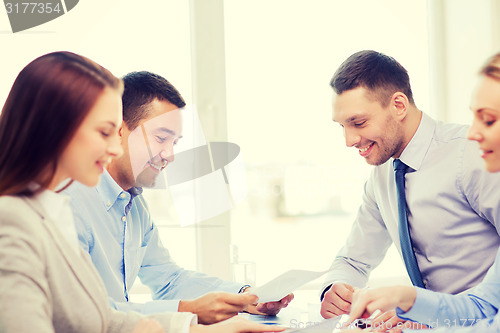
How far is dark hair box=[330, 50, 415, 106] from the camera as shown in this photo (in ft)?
5.75

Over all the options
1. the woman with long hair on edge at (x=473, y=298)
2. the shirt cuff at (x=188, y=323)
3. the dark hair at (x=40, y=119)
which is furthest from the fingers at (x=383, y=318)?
the dark hair at (x=40, y=119)

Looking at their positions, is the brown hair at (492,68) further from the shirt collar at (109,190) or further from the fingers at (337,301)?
the shirt collar at (109,190)

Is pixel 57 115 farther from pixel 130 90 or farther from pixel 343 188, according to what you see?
pixel 343 188

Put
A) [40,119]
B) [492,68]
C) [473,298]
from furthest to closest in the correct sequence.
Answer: [473,298]
[492,68]
[40,119]

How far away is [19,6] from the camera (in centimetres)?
243

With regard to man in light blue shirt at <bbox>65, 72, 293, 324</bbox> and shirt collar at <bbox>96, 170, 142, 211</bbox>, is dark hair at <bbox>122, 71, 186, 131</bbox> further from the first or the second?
shirt collar at <bbox>96, 170, 142, 211</bbox>

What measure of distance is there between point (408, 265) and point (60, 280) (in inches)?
47.3

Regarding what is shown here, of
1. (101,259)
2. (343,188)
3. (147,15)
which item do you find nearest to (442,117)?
(343,188)

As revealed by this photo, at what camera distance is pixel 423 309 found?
1.21 metres

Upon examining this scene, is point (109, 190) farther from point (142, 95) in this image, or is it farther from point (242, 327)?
point (242, 327)

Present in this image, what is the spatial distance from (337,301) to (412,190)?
1.49 feet

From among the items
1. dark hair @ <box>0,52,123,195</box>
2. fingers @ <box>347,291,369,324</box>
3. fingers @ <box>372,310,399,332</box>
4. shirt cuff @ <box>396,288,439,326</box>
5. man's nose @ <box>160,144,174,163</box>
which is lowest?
fingers @ <box>372,310,399,332</box>

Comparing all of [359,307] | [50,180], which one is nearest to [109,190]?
[50,180]

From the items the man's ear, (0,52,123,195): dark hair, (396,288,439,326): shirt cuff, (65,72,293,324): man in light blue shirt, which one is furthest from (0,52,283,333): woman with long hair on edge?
the man's ear
